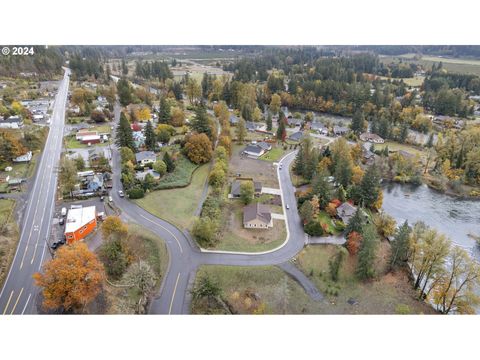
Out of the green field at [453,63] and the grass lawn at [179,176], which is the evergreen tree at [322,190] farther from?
the green field at [453,63]

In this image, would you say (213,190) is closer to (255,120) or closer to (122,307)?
(122,307)

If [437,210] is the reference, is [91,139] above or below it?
above

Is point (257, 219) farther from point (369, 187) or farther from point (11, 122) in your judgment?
point (11, 122)

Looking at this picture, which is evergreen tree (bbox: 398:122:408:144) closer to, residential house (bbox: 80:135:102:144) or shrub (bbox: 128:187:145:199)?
shrub (bbox: 128:187:145:199)

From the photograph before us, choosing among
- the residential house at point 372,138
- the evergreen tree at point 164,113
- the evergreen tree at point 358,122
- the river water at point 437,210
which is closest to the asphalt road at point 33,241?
the evergreen tree at point 164,113

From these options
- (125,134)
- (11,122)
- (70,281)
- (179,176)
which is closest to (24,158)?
(125,134)

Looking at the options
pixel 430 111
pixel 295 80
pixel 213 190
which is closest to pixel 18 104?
pixel 213 190

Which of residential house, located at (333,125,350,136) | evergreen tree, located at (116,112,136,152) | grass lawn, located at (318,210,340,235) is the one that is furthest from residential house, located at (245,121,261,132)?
grass lawn, located at (318,210,340,235)
